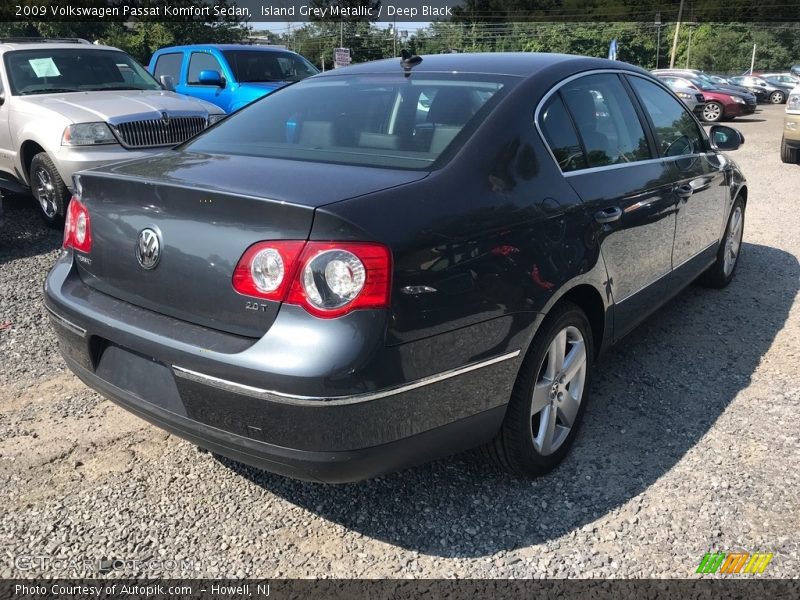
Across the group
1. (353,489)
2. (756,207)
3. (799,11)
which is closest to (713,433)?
(353,489)

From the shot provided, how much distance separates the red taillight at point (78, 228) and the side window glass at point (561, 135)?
182cm

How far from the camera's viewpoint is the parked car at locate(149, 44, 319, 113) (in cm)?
940

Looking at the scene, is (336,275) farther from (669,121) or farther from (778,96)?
(778,96)

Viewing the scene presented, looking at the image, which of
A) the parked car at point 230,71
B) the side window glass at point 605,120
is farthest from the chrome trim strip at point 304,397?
the parked car at point 230,71

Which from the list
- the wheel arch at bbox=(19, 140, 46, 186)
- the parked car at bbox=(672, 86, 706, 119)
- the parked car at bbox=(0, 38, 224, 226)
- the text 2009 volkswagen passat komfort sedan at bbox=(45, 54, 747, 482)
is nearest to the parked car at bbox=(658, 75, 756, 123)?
the parked car at bbox=(672, 86, 706, 119)

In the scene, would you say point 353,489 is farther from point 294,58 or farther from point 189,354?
point 294,58

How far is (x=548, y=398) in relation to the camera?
2.79 meters

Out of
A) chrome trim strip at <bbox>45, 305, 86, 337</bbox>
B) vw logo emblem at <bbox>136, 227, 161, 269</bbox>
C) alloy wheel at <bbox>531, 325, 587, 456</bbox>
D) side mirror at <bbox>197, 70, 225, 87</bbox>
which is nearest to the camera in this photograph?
vw logo emblem at <bbox>136, 227, 161, 269</bbox>

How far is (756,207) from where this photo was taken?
8.27 metres

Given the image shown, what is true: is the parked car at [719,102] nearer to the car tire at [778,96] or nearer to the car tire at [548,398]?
the car tire at [778,96]

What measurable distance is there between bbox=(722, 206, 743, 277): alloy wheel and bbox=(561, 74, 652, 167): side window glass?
6.16 feet

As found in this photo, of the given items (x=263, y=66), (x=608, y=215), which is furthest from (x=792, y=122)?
(x=608, y=215)

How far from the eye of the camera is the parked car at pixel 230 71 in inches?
370

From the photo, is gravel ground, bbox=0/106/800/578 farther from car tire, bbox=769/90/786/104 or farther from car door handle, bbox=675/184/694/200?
car tire, bbox=769/90/786/104
